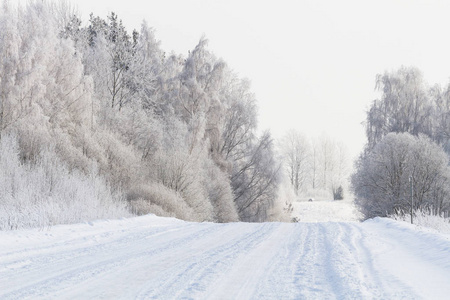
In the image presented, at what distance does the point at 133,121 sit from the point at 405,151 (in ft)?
60.6

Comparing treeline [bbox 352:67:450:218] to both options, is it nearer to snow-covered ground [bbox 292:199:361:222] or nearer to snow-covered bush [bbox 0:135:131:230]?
snow-covered ground [bbox 292:199:361:222]

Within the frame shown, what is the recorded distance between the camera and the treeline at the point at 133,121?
21781 mm

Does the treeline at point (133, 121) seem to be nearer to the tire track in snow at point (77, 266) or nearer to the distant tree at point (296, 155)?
the tire track in snow at point (77, 266)

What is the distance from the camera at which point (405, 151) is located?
31.6 metres

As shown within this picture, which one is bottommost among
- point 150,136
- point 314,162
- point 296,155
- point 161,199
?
point 161,199

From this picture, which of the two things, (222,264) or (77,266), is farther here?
(222,264)

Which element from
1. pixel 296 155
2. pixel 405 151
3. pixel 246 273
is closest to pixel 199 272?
pixel 246 273

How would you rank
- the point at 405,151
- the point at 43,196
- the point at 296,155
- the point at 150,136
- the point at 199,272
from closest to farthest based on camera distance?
the point at 199,272 < the point at 43,196 < the point at 150,136 < the point at 405,151 < the point at 296,155

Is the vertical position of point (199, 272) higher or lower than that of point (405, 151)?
lower

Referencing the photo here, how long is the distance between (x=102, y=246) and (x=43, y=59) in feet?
56.8

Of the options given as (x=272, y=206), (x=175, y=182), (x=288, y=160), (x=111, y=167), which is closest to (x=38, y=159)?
(x=111, y=167)

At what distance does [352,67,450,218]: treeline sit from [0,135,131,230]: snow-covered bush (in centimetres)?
1993

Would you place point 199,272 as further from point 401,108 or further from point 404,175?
point 401,108

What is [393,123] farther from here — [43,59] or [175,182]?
[43,59]
